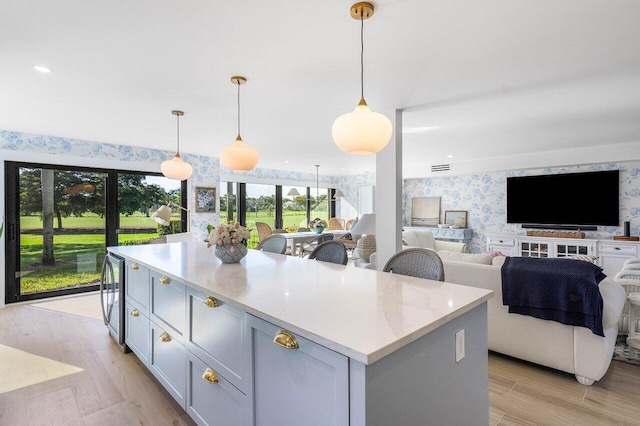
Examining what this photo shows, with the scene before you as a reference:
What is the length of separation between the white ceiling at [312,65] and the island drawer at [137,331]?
6.22 ft

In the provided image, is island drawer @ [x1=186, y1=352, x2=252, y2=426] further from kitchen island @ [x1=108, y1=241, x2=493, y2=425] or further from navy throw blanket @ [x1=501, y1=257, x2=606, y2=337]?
navy throw blanket @ [x1=501, y1=257, x2=606, y2=337]

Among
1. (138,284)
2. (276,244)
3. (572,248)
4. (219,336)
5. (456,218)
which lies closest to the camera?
(219,336)

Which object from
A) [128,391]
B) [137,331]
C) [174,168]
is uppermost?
[174,168]

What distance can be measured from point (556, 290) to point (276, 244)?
2323 millimetres

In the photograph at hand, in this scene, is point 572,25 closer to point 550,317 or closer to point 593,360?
point 550,317

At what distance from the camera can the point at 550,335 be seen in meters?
2.47

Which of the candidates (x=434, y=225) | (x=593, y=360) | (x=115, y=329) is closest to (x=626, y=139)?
(x=434, y=225)

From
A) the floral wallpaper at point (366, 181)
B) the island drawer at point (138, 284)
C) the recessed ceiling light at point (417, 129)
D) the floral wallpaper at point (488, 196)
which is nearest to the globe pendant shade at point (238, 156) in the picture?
the island drawer at point (138, 284)

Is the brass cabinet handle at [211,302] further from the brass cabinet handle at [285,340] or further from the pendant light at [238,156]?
the pendant light at [238,156]

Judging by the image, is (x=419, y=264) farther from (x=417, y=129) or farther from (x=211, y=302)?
(x=417, y=129)

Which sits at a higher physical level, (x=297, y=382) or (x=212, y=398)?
(x=297, y=382)

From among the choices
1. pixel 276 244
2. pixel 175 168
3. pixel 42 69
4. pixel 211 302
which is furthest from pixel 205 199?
pixel 211 302

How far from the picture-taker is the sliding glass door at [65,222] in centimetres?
438

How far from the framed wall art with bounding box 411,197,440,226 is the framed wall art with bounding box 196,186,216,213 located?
193 inches
